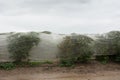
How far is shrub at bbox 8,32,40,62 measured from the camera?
12320 millimetres

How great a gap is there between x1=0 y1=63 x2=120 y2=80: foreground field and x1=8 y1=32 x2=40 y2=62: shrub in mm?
695

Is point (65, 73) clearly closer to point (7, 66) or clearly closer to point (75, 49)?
point (75, 49)

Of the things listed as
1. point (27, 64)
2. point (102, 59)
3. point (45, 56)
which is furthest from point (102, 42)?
point (27, 64)

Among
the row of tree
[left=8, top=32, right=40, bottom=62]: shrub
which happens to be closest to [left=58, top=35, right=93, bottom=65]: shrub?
the row of tree

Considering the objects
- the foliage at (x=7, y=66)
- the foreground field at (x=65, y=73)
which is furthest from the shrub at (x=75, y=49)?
the foliage at (x=7, y=66)

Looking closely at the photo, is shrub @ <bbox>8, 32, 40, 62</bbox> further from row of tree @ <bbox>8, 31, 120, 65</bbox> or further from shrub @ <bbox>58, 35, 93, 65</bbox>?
shrub @ <bbox>58, 35, 93, 65</bbox>

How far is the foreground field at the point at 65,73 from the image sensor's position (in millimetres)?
11016

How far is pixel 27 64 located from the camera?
41.0 ft

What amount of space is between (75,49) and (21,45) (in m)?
2.36

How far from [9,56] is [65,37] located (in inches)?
102

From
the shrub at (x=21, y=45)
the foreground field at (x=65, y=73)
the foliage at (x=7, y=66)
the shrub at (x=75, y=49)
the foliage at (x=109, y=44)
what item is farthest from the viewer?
the foliage at (x=109, y=44)

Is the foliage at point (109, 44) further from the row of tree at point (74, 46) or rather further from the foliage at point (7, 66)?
the foliage at point (7, 66)

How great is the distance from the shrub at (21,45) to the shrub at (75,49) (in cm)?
133

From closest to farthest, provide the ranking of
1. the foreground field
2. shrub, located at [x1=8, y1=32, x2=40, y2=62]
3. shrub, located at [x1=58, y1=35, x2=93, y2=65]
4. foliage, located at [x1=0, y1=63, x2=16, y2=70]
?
the foreground field, foliage, located at [x1=0, y1=63, x2=16, y2=70], shrub, located at [x1=8, y1=32, x2=40, y2=62], shrub, located at [x1=58, y1=35, x2=93, y2=65]
